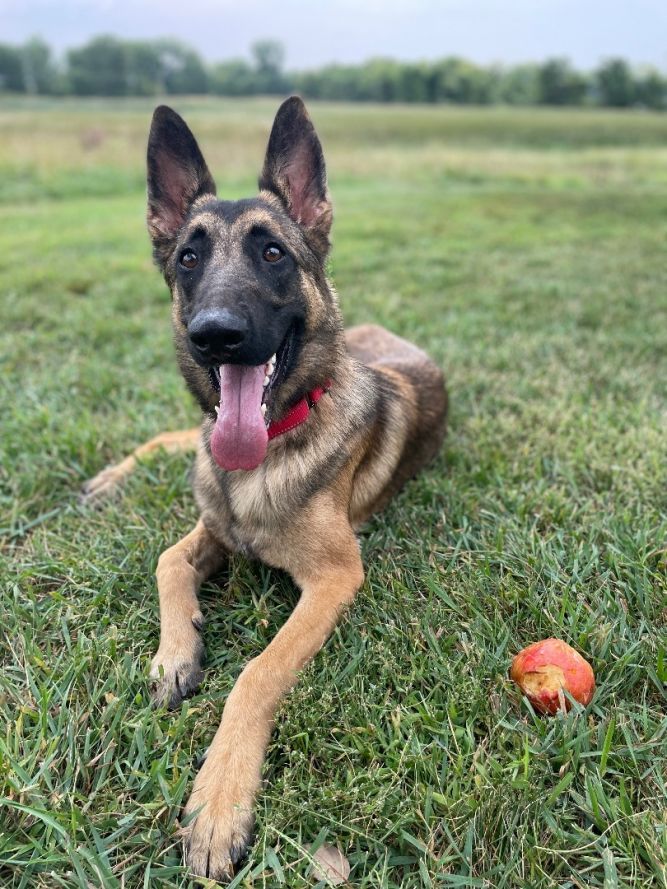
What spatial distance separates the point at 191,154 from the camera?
3.29 m

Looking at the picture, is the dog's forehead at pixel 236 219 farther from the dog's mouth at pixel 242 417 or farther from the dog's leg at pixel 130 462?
the dog's leg at pixel 130 462

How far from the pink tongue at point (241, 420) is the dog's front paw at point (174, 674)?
0.82 meters

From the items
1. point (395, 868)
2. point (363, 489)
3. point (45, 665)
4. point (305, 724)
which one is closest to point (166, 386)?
point (363, 489)

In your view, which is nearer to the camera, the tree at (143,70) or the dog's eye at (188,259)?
the dog's eye at (188,259)

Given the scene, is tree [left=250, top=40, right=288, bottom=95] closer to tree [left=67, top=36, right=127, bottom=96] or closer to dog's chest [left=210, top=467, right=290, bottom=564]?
tree [left=67, top=36, right=127, bottom=96]

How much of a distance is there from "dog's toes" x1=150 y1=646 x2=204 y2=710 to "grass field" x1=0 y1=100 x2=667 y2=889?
0.18ft

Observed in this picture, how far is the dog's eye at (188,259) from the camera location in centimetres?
300

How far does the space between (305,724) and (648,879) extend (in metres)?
1.10

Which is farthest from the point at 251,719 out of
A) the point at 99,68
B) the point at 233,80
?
the point at 233,80

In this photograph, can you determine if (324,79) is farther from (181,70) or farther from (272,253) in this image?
(272,253)

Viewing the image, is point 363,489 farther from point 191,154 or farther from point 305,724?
point 191,154

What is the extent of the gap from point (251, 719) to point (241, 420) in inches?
48.1

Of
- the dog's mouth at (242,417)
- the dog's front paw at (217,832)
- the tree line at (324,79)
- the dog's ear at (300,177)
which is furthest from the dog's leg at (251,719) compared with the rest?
the tree line at (324,79)

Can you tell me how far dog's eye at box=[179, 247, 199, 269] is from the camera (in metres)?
3.00
